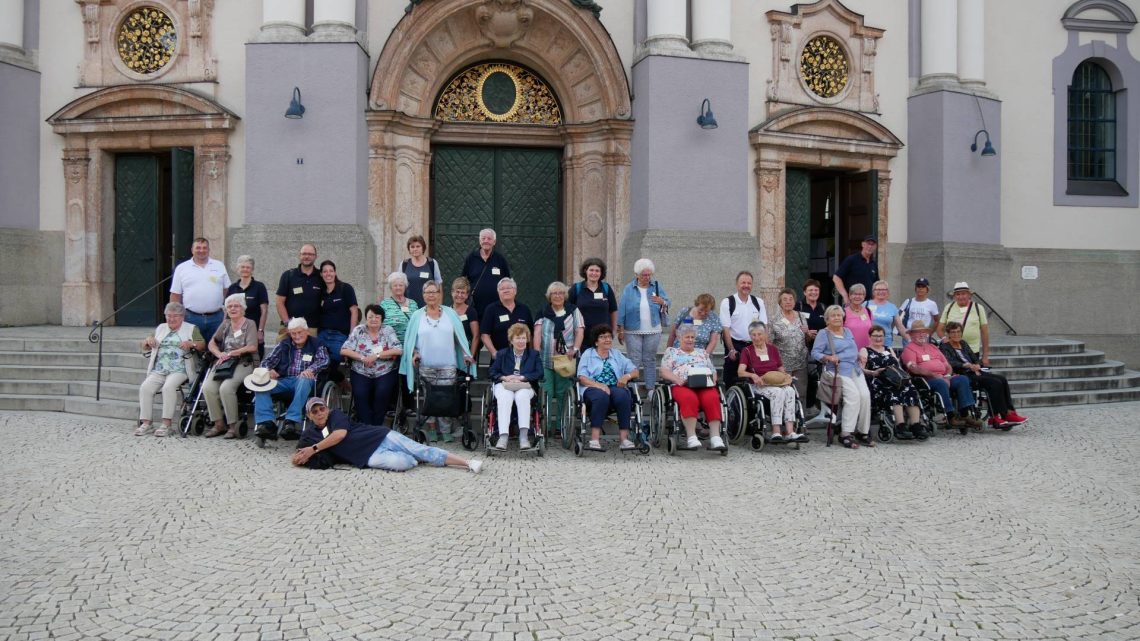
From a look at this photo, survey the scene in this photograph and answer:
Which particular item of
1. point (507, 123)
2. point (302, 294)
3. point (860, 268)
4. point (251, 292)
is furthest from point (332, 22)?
point (860, 268)

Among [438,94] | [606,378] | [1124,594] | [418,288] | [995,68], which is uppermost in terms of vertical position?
[995,68]

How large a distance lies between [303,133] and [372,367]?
16.9 ft

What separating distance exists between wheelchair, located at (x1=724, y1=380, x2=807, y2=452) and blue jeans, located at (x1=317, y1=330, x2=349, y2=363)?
148 inches

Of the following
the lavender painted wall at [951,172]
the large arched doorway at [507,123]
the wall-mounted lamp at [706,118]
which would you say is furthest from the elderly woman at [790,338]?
the lavender painted wall at [951,172]

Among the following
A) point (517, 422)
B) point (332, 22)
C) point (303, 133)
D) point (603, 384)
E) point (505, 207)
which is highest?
point (332, 22)

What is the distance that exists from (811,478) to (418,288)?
446 cm

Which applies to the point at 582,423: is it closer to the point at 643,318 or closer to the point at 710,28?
the point at 643,318

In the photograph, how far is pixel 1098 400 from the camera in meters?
11.8

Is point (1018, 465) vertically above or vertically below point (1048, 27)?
below

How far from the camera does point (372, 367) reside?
8.17m

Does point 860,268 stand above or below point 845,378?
above

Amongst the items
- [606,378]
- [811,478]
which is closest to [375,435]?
[606,378]

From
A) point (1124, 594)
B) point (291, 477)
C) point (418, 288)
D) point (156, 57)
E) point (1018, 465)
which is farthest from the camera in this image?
point (156, 57)

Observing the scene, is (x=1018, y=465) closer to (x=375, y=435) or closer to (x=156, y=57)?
(x=375, y=435)
